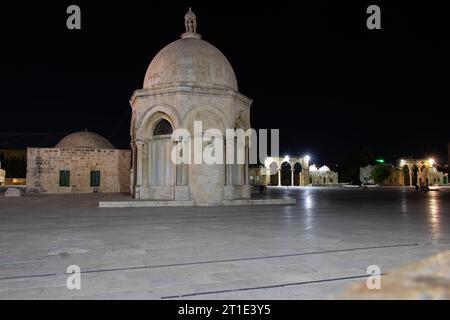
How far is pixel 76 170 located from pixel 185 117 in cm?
1779

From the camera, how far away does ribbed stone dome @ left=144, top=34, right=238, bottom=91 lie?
819 inches

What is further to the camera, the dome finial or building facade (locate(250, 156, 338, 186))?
building facade (locate(250, 156, 338, 186))

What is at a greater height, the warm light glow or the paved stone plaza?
the warm light glow

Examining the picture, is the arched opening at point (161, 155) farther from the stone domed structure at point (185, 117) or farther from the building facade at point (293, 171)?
the building facade at point (293, 171)

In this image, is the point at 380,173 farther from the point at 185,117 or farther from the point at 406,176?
the point at 185,117

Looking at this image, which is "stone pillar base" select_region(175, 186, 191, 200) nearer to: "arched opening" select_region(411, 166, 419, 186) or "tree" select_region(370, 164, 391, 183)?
"tree" select_region(370, 164, 391, 183)

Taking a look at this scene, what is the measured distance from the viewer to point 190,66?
68.4 ft

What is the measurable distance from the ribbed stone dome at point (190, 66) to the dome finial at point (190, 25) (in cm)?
93

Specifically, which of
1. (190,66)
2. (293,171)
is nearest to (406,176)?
(293,171)

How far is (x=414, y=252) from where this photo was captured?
716 cm

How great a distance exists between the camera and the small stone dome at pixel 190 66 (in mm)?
20797

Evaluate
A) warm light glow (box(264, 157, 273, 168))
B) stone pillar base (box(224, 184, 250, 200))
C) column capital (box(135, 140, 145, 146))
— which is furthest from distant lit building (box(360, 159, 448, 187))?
column capital (box(135, 140, 145, 146))

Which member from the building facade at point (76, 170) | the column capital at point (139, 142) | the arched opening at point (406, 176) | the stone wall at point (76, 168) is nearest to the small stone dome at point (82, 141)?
the building facade at point (76, 170)

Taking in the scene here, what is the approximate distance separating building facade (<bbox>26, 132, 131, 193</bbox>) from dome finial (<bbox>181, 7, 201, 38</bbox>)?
15.3 meters
